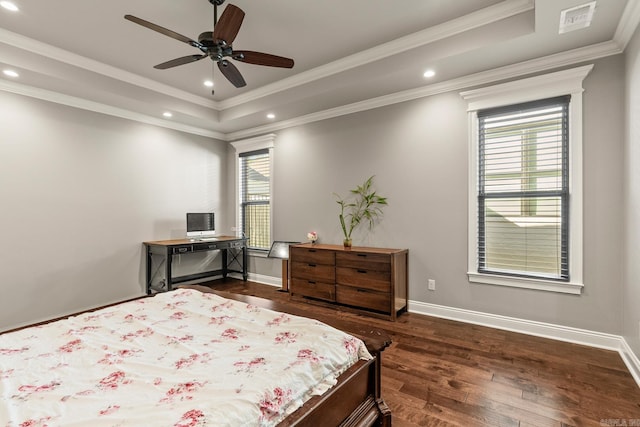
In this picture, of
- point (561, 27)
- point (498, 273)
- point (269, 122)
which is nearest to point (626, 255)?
point (498, 273)

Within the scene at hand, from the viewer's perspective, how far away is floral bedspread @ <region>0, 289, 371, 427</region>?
96cm

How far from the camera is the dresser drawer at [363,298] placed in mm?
3445

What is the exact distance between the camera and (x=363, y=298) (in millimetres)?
3600

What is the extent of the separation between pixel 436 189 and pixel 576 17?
184cm

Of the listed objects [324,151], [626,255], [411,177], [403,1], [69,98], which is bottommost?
[626,255]

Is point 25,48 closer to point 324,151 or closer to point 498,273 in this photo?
point 324,151

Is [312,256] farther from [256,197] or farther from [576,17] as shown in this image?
[576,17]

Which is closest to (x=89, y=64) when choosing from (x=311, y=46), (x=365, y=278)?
(x=311, y=46)

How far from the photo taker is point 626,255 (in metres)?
2.52

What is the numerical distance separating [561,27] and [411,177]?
1856 mm

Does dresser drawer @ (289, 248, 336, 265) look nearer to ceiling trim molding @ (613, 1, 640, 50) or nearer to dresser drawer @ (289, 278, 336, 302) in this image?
dresser drawer @ (289, 278, 336, 302)

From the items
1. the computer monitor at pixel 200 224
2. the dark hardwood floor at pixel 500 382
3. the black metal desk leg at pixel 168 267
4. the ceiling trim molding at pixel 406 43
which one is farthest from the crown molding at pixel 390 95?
the dark hardwood floor at pixel 500 382

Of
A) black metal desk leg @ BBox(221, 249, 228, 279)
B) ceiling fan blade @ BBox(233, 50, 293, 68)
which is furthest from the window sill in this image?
black metal desk leg @ BBox(221, 249, 228, 279)

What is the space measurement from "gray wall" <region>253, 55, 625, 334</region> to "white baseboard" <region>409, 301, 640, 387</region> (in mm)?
58
